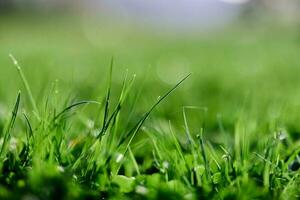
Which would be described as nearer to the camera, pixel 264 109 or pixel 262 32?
pixel 264 109

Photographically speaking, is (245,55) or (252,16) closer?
(245,55)

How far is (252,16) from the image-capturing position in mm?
14445

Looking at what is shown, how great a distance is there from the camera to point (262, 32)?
12.8 m

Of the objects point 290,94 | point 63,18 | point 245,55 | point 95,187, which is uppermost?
point 95,187

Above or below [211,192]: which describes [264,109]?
below

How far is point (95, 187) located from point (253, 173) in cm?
38

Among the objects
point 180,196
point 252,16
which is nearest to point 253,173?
point 180,196

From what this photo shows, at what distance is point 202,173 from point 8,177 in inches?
16.6

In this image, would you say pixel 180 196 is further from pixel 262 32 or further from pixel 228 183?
pixel 262 32

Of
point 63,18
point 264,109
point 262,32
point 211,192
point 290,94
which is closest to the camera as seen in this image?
point 211,192

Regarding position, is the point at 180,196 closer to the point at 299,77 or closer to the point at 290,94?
the point at 290,94

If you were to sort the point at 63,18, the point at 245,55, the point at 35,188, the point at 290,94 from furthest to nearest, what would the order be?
the point at 63,18 < the point at 245,55 < the point at 290,94 < the point at 35,188

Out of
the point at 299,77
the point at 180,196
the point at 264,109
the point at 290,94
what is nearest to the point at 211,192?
the point at 180,196

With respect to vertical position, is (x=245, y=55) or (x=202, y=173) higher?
(x=202, y=173)
